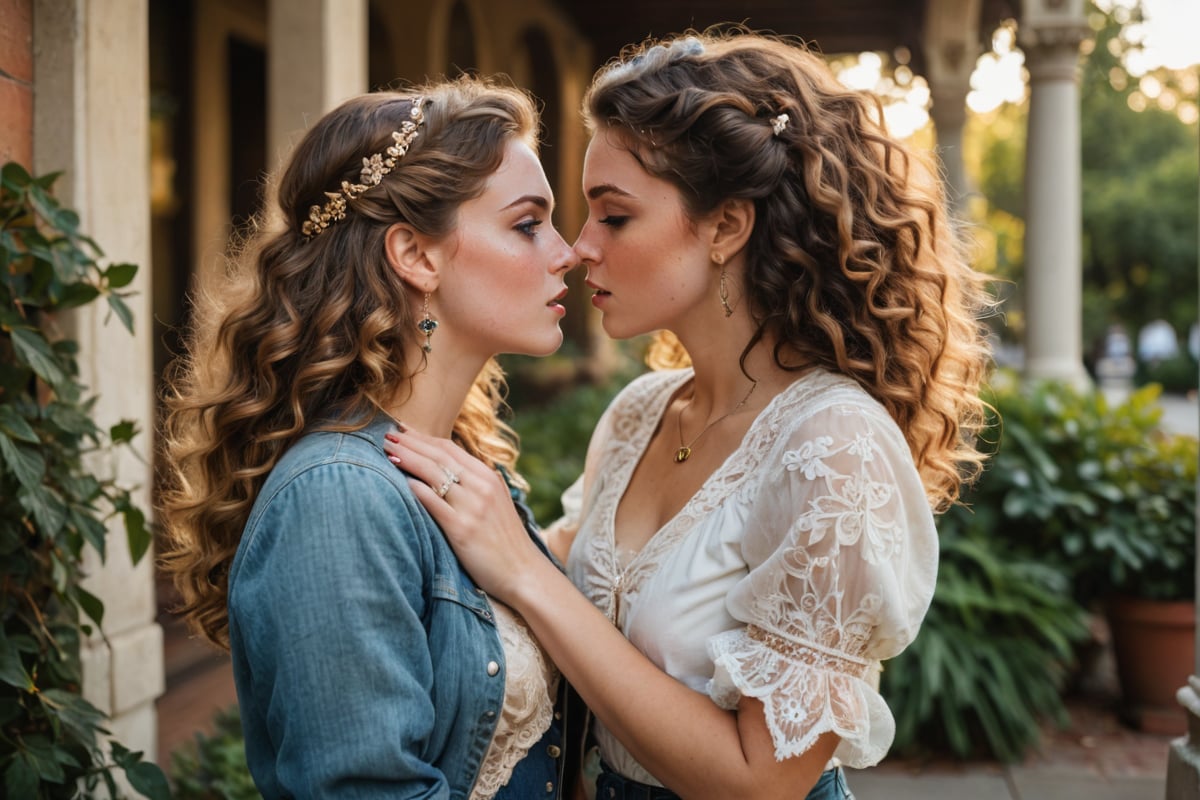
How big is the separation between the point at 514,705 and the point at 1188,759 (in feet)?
5.71

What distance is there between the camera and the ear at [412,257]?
6.42 ft

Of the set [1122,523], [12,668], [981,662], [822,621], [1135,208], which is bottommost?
[981,662]

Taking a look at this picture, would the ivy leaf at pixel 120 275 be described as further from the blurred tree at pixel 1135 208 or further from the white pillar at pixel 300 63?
the blurred tree at pixel 1135 208

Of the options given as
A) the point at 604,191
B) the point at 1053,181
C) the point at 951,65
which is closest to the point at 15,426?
the point at 604,191

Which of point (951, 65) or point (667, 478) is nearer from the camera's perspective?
point (667, 478)

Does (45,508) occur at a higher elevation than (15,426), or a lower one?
lower

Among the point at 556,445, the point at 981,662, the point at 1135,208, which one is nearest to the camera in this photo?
the point at 981,662

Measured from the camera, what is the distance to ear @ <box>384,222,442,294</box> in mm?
1957

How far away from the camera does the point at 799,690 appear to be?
1795 mm

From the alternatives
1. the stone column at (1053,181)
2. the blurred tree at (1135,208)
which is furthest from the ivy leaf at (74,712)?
the blurred tree at (1135,208)

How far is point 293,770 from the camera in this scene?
5.23ft

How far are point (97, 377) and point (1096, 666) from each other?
5.32m

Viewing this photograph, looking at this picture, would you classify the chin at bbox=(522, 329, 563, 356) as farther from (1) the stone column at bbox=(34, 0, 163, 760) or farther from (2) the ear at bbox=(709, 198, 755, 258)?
(1) the stone column at bbox=(34, 0, 163, 760)

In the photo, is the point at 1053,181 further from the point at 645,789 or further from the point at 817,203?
the point at 645,789
